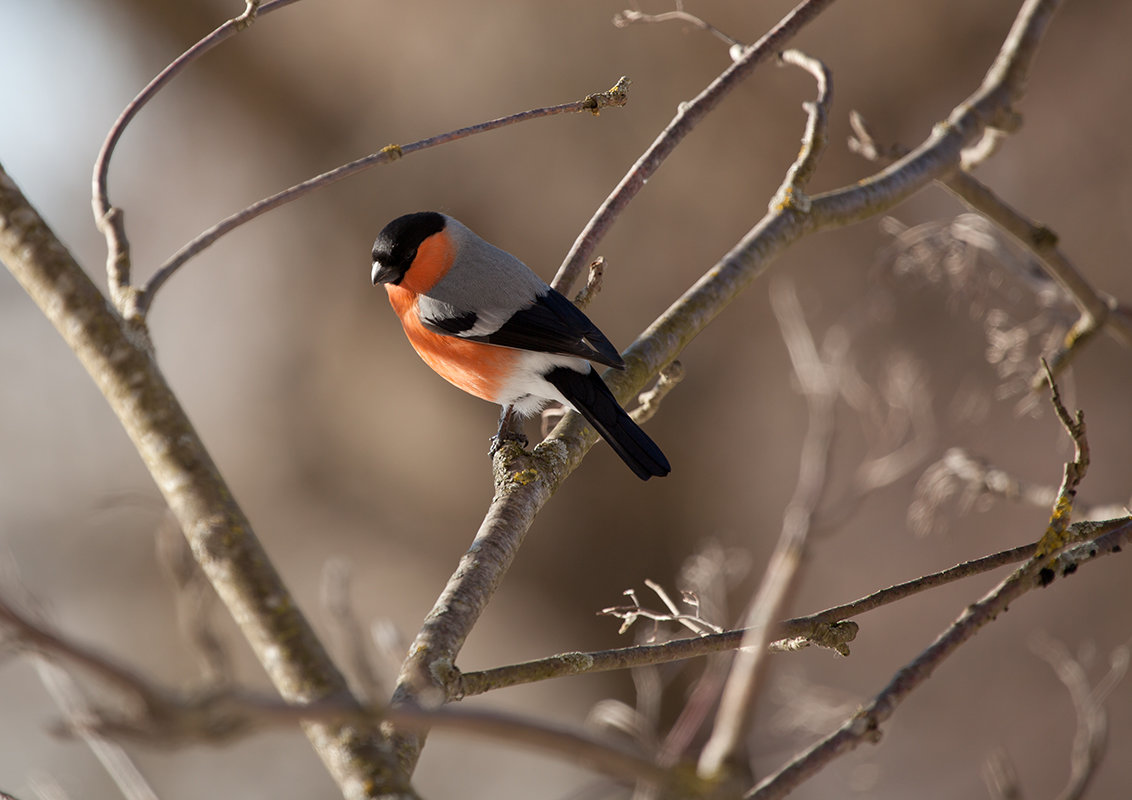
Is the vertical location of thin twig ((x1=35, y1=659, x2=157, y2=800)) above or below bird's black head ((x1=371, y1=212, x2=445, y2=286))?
below

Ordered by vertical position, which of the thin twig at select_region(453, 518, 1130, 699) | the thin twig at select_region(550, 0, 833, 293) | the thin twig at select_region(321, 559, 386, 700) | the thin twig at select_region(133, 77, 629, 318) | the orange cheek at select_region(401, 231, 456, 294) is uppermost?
the orange cheek at select_region(401, 231, 456, 294)

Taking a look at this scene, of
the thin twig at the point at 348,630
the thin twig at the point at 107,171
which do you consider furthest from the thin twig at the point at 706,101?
the thin twig at the point at 348,630

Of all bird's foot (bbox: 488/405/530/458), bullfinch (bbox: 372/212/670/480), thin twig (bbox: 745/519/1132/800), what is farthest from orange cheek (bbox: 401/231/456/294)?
thin twig (bbox: 745/519/1132/800)

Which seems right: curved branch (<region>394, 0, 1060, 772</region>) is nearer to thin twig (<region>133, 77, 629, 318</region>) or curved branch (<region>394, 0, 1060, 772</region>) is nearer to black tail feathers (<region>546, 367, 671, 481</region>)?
black tail feathers (<region>546, 367, 671, 481</region>)

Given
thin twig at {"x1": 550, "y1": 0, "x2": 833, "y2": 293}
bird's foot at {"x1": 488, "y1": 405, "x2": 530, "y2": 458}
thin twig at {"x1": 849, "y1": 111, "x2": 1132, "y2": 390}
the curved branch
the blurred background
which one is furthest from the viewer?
the blurred background

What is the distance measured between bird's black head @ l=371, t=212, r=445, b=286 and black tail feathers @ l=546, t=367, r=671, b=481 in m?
0.62

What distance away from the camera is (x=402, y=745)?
1.01m

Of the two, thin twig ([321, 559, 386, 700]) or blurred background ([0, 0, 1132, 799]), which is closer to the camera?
thin twig ([321, 559, 386, 700])

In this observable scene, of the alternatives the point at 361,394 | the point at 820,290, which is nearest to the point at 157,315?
the point at 361,394

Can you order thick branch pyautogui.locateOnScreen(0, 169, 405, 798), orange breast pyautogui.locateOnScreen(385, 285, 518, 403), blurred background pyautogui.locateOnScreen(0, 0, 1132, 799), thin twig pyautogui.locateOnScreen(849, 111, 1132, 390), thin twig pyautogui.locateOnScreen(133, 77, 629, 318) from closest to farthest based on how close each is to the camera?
thick branch pyautogui.locateOnScreen(0, 169, 405, 798) → thin twig pyautogui.locateOnScreen(133, 77, 629, 318) → thin twig pyautogui.locateOnScreen(849, 111, 1132, 390) → orange breast pyautogui.locateOnScreen(385, 285, 518, 403) → blurred background pyautogui.locateOnScreen(0, 0, 1132, 799)

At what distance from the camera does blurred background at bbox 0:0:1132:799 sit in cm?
355

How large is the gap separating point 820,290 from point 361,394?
2.67 m

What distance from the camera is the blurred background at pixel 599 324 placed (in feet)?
11.6

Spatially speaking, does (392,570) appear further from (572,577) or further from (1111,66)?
(1111,66)
